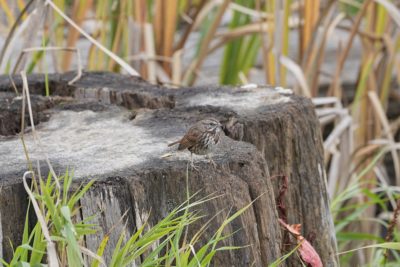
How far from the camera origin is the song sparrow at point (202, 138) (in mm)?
2582

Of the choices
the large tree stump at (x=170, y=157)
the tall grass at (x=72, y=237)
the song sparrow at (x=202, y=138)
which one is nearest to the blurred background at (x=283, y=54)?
the large tree stump at (x=170, y=157)

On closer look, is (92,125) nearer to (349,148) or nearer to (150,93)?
(150,93)

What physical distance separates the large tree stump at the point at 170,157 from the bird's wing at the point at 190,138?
0.10 ft

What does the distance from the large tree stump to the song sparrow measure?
0.09 ft

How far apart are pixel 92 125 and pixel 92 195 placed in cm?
64

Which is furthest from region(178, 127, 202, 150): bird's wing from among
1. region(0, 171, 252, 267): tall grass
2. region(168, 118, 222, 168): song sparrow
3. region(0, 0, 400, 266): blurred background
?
region(0, 0, 400, 266): blurred background

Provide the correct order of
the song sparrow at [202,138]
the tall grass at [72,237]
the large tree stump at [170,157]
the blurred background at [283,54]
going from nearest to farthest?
the tall grass at [72,237] < the large tree stump at [170,157] < the song sparrow at [202,138] < the blurred background at [283,54]

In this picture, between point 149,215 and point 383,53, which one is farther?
point 383,53

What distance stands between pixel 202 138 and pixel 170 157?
0.10 m

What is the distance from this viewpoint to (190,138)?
261 cm

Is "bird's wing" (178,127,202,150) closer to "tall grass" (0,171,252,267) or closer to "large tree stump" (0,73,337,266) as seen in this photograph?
"large tree stump" (0,73,337,266)

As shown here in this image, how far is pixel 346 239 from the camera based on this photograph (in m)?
3.95

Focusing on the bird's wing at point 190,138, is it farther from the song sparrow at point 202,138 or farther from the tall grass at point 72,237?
the tall grass at point 72,237

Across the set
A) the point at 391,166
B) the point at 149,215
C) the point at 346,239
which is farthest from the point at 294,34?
the point at 149,215
